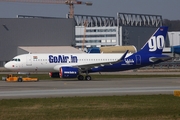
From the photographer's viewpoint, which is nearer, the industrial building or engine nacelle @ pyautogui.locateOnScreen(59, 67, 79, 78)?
engine nacelle @ pyautogui.locateOnScreen(59, 67, 79, 78)

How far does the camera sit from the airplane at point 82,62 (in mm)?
53688

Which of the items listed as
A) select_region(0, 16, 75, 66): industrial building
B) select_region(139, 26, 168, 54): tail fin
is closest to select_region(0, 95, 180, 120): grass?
select_region(139, 26, 168, 54): tail fin

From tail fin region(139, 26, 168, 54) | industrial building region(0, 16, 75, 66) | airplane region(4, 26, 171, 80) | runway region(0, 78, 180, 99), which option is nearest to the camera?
runway region(0, 78, 180, 99)

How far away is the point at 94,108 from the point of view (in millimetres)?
24016

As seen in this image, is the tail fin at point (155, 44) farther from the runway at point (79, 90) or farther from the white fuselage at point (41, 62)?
the runway at point (79, 90)

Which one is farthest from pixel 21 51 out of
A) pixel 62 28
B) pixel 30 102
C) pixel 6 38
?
pixel 30 102

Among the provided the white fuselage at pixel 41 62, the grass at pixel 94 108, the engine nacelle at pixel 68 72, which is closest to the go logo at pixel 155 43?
the white fuselage at pixel 41 62

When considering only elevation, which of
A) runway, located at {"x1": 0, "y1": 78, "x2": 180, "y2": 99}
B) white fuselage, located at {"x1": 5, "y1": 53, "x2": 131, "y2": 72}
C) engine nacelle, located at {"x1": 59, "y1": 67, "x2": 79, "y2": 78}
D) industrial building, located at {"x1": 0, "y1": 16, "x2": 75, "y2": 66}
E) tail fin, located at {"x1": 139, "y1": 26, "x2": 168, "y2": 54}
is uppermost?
industrial building, located at {"x1": 0, "y1": 16, "x2": 75, "y2": 66}

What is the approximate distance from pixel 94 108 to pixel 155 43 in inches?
1362

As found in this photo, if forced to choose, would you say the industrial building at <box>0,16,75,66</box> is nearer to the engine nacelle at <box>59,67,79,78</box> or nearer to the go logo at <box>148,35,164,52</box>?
the go logo at <box>148,35,164,52</box>

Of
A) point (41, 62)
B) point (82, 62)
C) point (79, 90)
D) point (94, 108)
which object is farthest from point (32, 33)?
point (94, 108)

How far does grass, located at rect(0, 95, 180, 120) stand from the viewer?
20.9 meters

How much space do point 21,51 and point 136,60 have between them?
4471 centimetres

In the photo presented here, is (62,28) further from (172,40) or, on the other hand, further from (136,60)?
(172,40)
